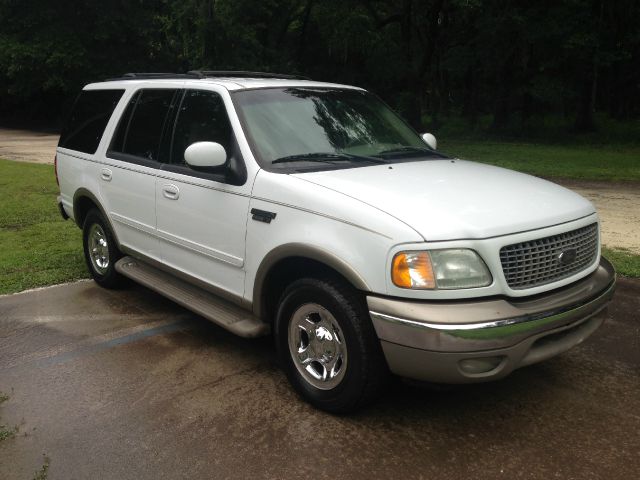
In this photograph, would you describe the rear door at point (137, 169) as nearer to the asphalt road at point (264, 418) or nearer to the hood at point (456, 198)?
the asphalt road at point (264, 418)

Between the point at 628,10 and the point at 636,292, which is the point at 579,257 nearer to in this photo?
the point at 636,292

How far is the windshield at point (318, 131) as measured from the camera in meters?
4.12

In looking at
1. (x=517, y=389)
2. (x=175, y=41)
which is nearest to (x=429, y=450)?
(x=517, y=389)

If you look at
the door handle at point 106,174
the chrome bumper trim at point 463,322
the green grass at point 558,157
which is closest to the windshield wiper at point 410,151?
the chrome bumper trim at point 463,322

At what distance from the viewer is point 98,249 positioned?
6.12 m

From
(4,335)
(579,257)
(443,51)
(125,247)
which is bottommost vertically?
(4,335)

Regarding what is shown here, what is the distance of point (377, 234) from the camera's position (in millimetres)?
3221

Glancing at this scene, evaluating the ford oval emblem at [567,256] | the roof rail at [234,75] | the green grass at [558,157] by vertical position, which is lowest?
the green grass at [558,157]

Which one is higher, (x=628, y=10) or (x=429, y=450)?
(x=628, y=10)

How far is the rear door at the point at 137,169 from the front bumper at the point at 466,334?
2448 millimetres

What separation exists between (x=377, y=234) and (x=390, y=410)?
3.72 ft

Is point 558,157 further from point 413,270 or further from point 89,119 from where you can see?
point 413,270

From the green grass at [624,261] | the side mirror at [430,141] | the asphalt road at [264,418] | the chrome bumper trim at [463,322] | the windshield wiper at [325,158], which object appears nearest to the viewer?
the chrome bumper trim at [463,322]

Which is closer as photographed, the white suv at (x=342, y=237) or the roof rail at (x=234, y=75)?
the white suv at (x=342, y=237)
